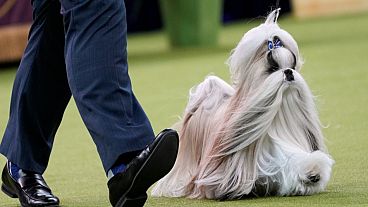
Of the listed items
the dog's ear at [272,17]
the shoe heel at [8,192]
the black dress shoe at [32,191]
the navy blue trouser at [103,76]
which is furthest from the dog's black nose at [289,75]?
the shoe heel at [8,192]

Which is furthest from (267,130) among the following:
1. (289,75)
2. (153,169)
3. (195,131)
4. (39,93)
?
(39,93)

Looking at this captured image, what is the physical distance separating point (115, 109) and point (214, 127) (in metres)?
0.55

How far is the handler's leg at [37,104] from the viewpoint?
307cm

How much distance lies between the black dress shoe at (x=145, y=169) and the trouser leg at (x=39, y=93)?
0.52 m

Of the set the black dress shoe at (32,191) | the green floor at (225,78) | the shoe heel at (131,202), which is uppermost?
the shoe heel at (131,202)

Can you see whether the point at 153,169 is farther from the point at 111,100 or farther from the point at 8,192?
the point at 8,192

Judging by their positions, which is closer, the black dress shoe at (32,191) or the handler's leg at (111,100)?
the handler's leg at (111,100)

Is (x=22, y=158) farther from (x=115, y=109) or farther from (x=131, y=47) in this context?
(x=131, y=47)

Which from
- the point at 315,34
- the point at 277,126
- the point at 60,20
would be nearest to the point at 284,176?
the point at 277,126

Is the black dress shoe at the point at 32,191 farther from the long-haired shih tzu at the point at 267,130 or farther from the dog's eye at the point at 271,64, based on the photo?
the dog's eye at the point at 271,64

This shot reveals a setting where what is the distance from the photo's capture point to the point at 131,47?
37.7ft

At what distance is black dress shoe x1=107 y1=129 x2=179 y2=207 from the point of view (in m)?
2.66

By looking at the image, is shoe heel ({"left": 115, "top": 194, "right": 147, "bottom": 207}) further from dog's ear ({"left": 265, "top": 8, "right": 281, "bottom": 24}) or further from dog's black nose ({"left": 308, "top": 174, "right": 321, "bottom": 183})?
dog's ear ({"left": 265, "top": 8, "right": 281, "bottom": 24})

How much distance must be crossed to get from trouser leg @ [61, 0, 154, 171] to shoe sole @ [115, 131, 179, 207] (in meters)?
0.07
